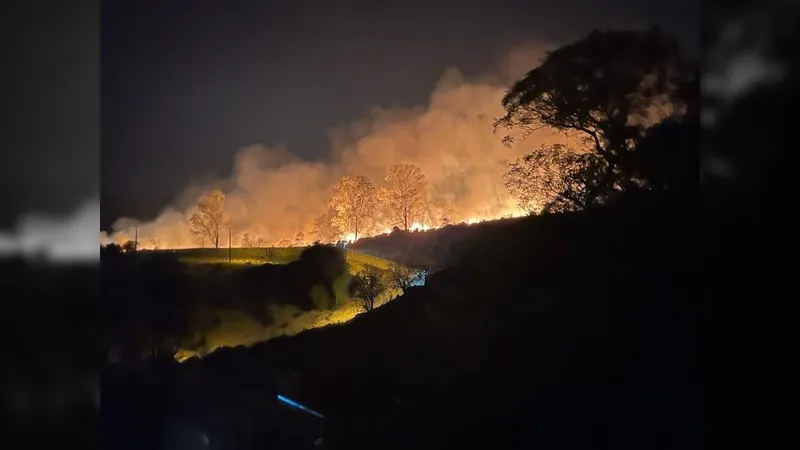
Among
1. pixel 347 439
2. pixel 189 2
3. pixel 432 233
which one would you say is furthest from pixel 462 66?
pixel 347 439

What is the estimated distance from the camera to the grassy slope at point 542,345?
59.6 inches

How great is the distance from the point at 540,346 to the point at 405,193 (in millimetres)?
536

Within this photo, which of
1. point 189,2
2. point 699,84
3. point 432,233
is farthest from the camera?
point 189,2

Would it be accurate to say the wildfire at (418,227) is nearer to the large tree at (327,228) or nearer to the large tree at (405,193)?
the large tree at (405,193)

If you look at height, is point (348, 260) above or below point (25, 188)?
below

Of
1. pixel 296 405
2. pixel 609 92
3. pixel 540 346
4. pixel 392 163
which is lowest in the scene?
pixel 296 405

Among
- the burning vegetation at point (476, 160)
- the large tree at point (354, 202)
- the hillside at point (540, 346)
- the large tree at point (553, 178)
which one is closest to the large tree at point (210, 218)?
the burning vegetation at point (476, 160)

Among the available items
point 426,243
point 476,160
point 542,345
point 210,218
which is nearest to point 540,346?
point 542,345

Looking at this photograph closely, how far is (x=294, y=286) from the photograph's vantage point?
1799mm

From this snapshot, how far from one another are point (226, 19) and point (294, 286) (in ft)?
2.74

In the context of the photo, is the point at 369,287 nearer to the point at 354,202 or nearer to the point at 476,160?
the point at 354,202

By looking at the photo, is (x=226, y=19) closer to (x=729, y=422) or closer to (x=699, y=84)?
(x=699, y=84)

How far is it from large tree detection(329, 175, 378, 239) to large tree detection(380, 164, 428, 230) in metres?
0.04

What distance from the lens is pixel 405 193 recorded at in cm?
172
